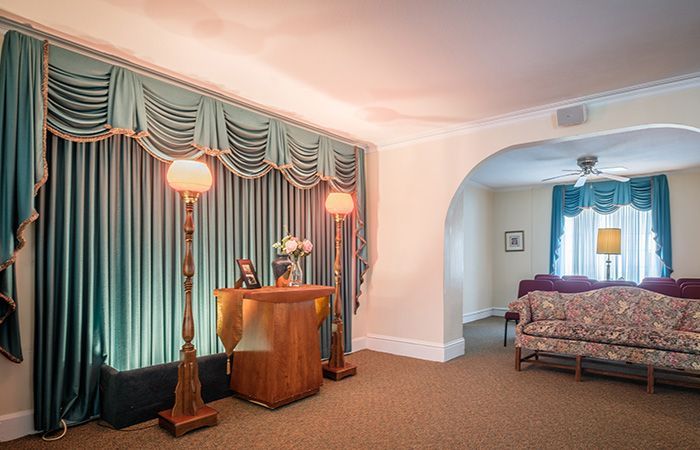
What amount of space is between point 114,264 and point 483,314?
272 inches

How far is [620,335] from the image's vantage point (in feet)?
13.1

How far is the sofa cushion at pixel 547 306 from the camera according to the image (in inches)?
185

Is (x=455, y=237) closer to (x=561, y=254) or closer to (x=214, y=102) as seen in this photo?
(x=214, y=102)

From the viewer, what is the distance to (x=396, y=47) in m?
3.01

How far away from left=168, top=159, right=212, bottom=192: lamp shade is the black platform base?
1288 mm

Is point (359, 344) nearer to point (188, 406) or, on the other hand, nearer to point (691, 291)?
point (188, 406)

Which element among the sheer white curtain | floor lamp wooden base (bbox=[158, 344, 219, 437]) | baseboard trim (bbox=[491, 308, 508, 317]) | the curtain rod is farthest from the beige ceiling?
baseboard trim (bbox=[491, 308, 508, 317])

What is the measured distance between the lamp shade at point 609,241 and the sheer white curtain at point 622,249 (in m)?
0.98

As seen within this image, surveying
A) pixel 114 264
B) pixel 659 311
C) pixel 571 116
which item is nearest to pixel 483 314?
pixel 659 311

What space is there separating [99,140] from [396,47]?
7.00 ft

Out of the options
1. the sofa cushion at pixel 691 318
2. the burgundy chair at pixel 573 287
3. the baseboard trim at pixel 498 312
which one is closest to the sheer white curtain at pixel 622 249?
the baseboard trim at pixel 498 312

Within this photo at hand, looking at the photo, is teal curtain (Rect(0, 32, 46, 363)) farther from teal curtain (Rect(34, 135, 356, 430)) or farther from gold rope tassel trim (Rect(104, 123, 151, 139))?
gold rope tassel trim (Rect(104, 123, 151, 139))

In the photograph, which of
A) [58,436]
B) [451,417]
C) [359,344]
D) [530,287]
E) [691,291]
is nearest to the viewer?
[58,436]

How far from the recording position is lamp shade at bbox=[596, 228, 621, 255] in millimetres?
6777
